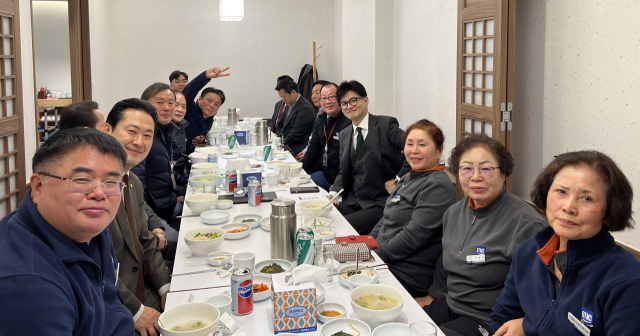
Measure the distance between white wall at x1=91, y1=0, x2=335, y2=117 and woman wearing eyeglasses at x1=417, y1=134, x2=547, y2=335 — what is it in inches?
293

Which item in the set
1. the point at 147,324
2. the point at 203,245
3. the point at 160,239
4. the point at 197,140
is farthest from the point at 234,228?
the point at 197,140

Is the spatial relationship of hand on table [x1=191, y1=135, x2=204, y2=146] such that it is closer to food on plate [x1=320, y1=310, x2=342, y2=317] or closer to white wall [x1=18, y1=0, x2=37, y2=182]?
white wall [x1=18, y1=0, x2=37, y2=182]

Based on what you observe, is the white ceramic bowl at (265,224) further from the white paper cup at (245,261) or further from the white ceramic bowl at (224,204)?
the white paper cup at (245,261)

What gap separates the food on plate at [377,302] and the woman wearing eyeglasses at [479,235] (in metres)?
0.32

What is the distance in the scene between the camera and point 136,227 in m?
2.32

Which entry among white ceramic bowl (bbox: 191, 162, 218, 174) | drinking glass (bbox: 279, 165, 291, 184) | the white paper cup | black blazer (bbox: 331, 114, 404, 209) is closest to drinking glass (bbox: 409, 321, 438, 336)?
the white paper cup

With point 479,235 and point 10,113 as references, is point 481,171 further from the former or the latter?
point 10,113

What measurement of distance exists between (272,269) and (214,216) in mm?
852

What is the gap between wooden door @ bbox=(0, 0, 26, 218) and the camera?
10.1 ft

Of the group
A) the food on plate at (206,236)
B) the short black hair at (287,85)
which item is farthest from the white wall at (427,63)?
the food on plate at (206,236)

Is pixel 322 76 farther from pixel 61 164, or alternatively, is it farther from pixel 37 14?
pixel 61 164

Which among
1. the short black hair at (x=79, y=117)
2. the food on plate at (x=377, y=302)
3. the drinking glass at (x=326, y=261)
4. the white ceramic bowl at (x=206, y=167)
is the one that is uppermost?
the short black hair at (x=79, y=117)

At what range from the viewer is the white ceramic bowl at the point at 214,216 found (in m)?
2.52

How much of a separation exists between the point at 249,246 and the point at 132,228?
0.52 m
